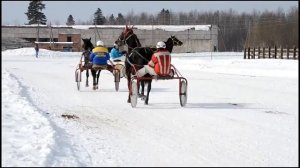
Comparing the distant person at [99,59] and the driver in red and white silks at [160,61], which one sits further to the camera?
the distant person at [99,59]

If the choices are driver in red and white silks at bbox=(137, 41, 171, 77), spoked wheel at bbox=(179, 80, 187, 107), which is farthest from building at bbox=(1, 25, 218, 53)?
driver in red and white silks at bbox=(137, 41, 171, 77)

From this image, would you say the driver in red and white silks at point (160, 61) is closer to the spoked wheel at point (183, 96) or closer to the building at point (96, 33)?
the spoked wheel at point (183, 96)

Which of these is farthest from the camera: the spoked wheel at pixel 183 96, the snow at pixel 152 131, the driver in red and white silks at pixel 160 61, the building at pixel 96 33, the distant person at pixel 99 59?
the building at pixel 96 33

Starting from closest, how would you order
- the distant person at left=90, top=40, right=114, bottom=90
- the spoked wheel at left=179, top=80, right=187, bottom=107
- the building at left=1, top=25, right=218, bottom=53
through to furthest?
the spoked wheel at left=179, top=80, right=187, bottom=107, the distant person at left=90, top=40, right=114, bottom=90, the building at left=1, top=25, right=218, bottom=53

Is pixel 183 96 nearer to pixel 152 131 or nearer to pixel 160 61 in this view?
pixel 160 61

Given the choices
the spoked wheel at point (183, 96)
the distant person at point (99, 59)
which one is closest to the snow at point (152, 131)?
the spoked wheel at point (183, 96)

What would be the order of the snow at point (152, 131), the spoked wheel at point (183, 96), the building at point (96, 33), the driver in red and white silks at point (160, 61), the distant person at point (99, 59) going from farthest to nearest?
the building at point (96, 33), the distant person at point (99, 59), the spoked wheel at point (183, 96), the driver in red and white silks at point (160, 61), the snow at point (152, 131)

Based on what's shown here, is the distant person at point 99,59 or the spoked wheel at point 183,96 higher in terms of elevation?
the distant person at point 99,59

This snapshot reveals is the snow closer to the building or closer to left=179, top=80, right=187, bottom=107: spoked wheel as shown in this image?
left=179, top=80, right=187, bottom=107: spoked wheel

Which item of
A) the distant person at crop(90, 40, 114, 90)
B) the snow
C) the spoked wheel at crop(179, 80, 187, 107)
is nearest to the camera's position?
the snow

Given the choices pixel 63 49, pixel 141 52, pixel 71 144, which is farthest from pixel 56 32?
pixel 71 144

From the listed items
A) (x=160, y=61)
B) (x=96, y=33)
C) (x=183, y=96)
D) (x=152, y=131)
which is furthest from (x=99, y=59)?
(x=96, y=33)

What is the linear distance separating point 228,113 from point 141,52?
3519 millimetres

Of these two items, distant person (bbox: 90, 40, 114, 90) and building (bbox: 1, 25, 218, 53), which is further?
building (bbox: 1, 25, 218, 53)
